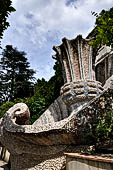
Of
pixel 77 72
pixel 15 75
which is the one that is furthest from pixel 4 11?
pixel 15 75

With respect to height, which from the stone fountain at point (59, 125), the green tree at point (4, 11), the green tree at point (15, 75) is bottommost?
the stone fountain at point (59, 125)

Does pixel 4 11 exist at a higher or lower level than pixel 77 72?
higher

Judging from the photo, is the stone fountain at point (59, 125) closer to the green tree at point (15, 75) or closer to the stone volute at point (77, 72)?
the stone volute at point (77, 72)

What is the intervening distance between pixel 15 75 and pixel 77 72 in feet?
73.4

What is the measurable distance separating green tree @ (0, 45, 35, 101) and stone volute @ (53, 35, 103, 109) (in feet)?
58.6

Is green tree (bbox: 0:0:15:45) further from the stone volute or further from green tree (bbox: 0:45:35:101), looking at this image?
green tree (bbox: 0:45:35:101)

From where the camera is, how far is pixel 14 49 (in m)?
28.6

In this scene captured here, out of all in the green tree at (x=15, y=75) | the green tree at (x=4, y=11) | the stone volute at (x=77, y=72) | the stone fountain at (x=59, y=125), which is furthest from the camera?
the green tree at (x=15, y=75)

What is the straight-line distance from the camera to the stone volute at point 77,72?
4.44 m

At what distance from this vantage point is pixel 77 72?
4.98 m

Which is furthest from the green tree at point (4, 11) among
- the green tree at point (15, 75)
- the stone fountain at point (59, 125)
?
the green tree at point (15, 75)

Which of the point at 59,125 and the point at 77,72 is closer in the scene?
the point at 59,125

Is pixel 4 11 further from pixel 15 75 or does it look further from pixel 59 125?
pixel 15 75

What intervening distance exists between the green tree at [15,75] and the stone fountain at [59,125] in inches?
705
